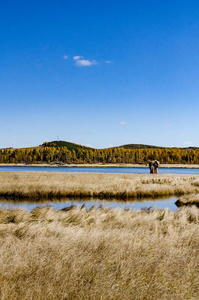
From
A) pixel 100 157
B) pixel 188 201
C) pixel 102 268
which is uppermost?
pixel 100 157

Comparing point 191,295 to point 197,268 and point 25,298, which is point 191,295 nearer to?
point 197,268

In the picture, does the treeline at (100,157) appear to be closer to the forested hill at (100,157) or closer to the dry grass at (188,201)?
the forested hill at (100,157)

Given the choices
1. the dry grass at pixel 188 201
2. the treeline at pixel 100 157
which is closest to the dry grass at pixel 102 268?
the dry grass at pixel 188 201

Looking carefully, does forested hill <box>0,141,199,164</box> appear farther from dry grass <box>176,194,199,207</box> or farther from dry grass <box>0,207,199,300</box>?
dry grass <box>0,207,199,300</box>

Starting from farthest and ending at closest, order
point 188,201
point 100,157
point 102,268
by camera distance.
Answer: point 100,157, point 188,201, point 102,268

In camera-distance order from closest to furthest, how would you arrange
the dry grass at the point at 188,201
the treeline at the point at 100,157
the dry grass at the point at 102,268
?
the dry grass at the point at 102,268 → the dry grass at the point at 188,201 → the treeline at the point at 100,157

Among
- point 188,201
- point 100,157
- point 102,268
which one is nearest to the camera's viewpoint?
point 102,268

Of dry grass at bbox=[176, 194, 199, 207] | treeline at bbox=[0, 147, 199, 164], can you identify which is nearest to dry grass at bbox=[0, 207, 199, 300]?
dry grass at bbox=[176, 194, 199, 207]

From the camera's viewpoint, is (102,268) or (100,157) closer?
(102,268)

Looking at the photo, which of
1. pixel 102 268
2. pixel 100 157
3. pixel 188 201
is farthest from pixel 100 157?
pixel 102 268

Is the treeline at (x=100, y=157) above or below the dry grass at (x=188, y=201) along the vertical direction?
above

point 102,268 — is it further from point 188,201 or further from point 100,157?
point 100,157

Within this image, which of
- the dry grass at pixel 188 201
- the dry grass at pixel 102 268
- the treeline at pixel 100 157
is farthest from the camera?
the treeline at pixel 100 157

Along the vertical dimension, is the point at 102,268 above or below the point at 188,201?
above
